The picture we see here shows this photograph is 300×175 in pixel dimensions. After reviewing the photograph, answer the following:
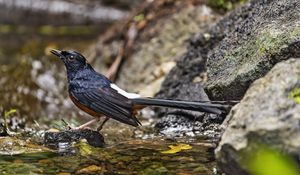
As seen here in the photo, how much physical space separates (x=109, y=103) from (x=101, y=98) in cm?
13

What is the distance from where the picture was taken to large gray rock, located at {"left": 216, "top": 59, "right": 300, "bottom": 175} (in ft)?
9.02

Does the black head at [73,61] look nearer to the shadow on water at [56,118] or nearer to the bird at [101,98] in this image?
the bird at [101,98]

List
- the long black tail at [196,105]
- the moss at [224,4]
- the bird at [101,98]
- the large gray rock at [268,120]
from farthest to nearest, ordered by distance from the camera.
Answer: the moss at [224,4]
the bird at [101,98]
the long black tail at [196,105]
the large gray rock at [268,120]

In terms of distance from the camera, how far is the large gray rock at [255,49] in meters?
4.02

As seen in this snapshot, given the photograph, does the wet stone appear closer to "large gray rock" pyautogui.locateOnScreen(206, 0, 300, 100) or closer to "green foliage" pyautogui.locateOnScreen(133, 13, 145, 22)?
"large gray rock" pyautogui.locateOnScreen(206, 0, 300, 100)

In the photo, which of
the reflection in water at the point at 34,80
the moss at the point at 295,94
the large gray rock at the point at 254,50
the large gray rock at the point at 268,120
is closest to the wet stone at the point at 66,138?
the large gray rock at the point at 254,50

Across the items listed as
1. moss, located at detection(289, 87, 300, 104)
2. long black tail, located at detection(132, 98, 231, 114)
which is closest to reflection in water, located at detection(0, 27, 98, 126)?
long black tail, located at detection(132, 98, 231, 114)

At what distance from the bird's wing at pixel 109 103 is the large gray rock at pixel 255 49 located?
691mm

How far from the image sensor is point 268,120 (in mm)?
2812

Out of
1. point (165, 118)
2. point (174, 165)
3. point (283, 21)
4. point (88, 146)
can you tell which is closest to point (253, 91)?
point (174, 165)

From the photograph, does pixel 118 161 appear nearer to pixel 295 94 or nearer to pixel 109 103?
pixel 109 103

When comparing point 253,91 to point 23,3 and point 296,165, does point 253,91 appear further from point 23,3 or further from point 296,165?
point 23,3

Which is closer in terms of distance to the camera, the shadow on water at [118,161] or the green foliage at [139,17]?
the shadow on water at [118,161]

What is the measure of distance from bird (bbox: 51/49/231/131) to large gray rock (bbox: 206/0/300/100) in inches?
11.5
